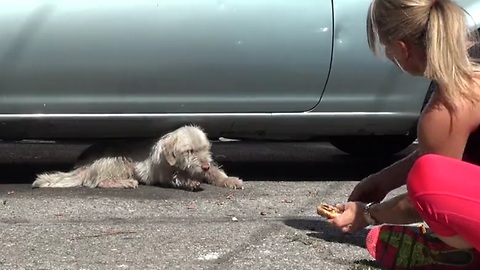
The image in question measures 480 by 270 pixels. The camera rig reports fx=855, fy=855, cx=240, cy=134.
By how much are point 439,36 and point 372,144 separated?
361 cm

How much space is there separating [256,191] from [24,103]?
1420mm

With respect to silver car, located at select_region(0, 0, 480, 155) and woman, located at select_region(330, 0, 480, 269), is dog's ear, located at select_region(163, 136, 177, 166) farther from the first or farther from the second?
woman, located at select_region(330, 0, 480, 269)

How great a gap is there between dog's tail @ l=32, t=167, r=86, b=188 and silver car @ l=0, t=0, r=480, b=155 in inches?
9.4

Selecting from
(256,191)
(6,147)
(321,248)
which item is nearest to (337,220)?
(321,248)

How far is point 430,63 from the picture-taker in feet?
8.64

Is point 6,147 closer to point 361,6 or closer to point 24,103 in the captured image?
point 24,103

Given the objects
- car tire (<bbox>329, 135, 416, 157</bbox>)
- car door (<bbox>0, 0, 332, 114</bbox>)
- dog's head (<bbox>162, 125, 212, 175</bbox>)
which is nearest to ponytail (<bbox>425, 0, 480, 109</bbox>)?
car door (<bbox>0, 0, 332, 114</bbox>)

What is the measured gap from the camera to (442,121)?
2.66m

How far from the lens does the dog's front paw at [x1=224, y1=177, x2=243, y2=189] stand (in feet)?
16.8

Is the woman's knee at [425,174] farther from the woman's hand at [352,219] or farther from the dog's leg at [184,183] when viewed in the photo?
the dog's leg at [184,183]

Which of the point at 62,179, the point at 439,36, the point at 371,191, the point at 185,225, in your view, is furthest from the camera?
the point at 62,179

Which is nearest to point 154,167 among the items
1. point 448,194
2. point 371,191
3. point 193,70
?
point 193,70

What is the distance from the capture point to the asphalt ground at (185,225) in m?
3.44

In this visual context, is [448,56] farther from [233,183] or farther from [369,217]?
[233,183]
